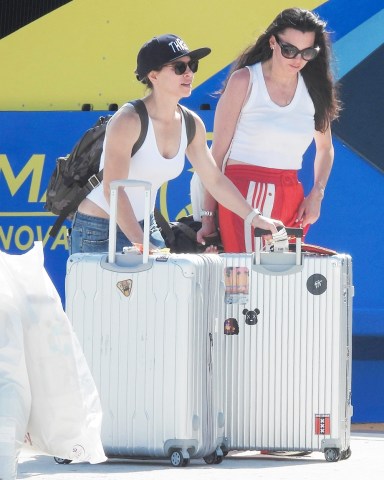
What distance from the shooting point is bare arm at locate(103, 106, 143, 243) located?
15.1 ft

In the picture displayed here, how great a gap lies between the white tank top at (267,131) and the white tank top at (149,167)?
42 cm

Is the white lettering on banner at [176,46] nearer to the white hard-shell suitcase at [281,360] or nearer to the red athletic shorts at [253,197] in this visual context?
the red athletic shorts at [253,197]

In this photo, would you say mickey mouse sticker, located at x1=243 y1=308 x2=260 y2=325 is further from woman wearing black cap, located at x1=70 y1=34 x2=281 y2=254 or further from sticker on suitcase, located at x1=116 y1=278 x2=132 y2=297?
sticker on suitcase, located at x1=116 y1=278 x2=132 y2=297

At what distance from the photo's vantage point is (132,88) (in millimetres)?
6242

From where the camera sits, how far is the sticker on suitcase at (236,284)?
15.1ft

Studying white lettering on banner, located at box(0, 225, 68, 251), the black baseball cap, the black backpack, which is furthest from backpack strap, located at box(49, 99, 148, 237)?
white lettering on banner, located at box(0, 225, 68, 251)

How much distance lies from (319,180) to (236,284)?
3.23 feet

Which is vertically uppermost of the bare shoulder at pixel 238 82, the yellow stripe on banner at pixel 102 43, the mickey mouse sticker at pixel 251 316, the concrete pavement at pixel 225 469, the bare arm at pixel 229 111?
the yellow stripe on banner at pixel 102 43

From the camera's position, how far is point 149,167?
472 cm

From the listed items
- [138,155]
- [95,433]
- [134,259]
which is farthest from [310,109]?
[95,433]

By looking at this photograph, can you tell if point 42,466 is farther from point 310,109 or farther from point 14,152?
point 14,152

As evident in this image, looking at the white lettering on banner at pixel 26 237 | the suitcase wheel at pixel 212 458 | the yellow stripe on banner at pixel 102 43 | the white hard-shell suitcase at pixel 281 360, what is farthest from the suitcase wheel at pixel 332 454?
the yellow stripe on banner at pixel 102 43

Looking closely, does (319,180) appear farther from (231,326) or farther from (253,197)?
(231,326)

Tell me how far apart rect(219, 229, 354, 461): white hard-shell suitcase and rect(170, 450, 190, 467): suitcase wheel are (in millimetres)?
332
